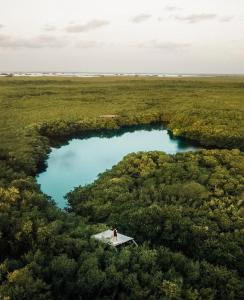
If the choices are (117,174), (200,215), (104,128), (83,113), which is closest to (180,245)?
(200,215)

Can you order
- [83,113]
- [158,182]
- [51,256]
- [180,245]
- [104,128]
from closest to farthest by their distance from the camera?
[51,256], [180,245], [158,182], [104,128], [83,113]

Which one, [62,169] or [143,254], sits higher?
[143,254]

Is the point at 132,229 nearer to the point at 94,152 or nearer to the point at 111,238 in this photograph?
the point at 111,238

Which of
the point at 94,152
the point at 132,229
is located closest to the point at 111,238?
the point at 132,229

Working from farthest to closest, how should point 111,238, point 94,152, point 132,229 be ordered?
point 94,152
point 132,229
point 111,238

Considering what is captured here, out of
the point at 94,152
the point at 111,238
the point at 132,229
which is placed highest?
the point at 111,238

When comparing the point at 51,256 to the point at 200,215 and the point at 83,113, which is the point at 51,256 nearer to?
the point at 200,215

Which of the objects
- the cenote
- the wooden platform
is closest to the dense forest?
the wooden platform

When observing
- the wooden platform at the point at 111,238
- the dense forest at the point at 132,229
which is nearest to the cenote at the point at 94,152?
the dense forest at the point at 132,229

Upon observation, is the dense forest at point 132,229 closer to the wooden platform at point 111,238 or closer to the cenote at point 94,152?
the wooden platform at point 111,238
